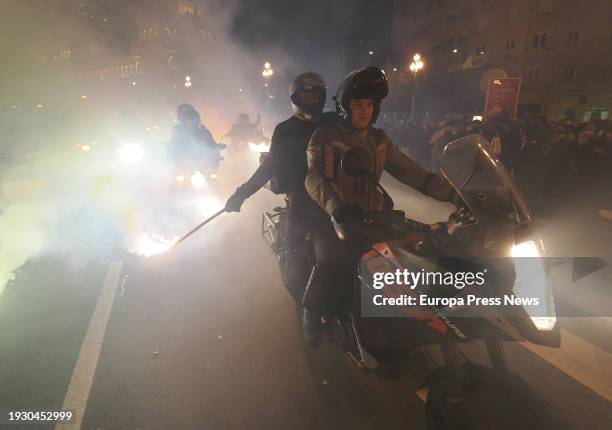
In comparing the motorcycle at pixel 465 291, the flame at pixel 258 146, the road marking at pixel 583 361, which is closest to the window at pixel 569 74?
the flame at pixel 258 146

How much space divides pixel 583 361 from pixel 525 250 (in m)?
2.48

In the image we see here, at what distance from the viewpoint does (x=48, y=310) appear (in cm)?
433

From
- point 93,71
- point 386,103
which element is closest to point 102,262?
point 93,71

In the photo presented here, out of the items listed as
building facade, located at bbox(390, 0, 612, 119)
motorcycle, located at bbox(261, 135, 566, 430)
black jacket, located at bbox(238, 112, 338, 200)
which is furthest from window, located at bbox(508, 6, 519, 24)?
motorcycle, located at bbox(261, 135, 566, 430)

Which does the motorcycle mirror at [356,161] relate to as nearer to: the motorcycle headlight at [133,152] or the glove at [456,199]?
the glove at [456,199]

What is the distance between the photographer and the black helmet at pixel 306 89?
14.4 feet

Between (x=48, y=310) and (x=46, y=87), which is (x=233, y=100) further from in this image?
(x=48, y=310)

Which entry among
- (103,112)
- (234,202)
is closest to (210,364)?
(234,202)

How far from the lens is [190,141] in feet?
28.3

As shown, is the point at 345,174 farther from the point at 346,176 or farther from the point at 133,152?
the point at 133,152

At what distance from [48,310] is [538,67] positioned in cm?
3745

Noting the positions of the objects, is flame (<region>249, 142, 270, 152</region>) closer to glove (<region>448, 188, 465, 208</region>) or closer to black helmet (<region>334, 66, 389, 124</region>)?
black helmet (<region>334, 66, 389, 124</region>)

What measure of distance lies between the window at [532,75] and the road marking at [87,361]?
36.4 meters

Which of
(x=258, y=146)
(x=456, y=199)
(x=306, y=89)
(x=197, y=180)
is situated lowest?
(x=456, y=199)
